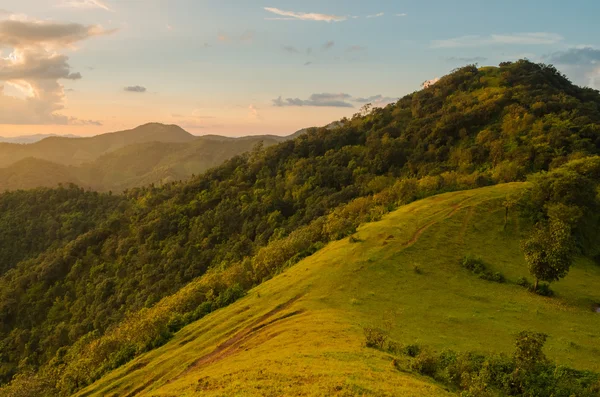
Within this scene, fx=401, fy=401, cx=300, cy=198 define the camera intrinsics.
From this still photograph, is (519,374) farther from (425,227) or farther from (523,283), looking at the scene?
(425,227)

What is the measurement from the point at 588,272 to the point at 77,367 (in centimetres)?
7755

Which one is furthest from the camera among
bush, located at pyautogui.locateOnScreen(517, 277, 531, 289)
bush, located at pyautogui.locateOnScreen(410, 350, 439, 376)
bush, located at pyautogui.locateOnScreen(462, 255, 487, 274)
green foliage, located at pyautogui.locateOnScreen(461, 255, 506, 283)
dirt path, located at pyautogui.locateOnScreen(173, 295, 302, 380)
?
bush, located at pyautogui.locateOnScreen(462, 255, 487, 274)

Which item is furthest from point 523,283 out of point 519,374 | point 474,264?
point 519,374

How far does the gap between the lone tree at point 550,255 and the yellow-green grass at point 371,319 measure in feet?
11.5

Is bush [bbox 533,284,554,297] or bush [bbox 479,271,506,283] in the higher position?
bush [bbox 479,271,506,283]

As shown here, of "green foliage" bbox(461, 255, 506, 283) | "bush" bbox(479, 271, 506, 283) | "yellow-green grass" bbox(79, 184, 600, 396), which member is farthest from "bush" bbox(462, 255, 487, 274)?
"yellow-green grass" bbox(79, 184, 600, 396)

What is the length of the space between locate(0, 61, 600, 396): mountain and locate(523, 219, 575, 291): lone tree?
1.62 feet

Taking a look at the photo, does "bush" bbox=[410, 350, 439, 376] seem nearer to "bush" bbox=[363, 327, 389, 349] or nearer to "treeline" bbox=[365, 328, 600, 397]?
"treeline" bbox=[365, 328, 600, 397]

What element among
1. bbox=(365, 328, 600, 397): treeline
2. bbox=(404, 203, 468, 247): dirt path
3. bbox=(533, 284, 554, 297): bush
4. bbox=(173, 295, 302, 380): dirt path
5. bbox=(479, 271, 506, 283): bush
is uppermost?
bbox=(404, 203, 468, 247): dirt path

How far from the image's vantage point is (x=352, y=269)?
55.6 meters

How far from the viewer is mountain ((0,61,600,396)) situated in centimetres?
3162

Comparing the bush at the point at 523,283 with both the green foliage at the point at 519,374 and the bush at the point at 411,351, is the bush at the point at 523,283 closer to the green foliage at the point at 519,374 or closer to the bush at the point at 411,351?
the green foliage at the point at 519,374

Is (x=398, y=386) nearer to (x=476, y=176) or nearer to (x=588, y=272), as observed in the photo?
(x=588, y=272)

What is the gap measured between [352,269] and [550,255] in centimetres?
2400
